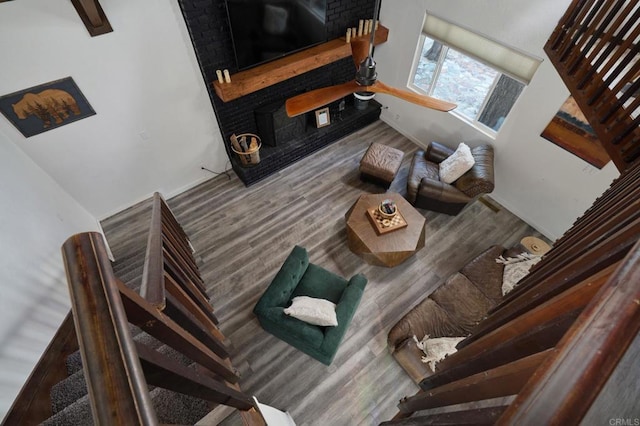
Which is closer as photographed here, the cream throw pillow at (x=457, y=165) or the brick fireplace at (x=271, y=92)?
the brick fireplace at (x=271, y=92)

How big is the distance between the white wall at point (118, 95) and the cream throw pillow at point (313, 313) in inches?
108

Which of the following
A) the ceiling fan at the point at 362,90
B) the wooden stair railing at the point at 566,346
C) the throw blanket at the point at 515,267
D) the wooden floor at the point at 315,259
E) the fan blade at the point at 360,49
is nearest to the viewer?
the wooden stair railing at the point at 566,346

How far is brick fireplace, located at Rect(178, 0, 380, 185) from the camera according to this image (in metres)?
3.17

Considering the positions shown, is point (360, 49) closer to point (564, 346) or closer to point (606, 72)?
point (606, 72)

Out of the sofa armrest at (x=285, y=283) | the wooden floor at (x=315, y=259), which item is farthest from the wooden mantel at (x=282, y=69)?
the sofa armrest at (x=285, y=283)

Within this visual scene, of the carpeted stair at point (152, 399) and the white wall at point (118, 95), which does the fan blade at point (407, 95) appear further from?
the white wall at point (118, 95)

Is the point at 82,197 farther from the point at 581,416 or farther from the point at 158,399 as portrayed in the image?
the point at 581,416

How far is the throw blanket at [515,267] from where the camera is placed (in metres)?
2.90

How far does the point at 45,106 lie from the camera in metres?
2.78

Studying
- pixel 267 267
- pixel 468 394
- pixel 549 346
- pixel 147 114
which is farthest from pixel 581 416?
pixel 147 114

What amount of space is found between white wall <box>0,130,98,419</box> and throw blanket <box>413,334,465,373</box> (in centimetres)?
276

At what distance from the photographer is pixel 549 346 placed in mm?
690

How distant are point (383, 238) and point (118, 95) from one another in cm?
332

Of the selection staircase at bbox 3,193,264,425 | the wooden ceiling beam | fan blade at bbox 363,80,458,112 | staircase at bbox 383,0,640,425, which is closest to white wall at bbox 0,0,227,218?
the wooden ceiling beam
